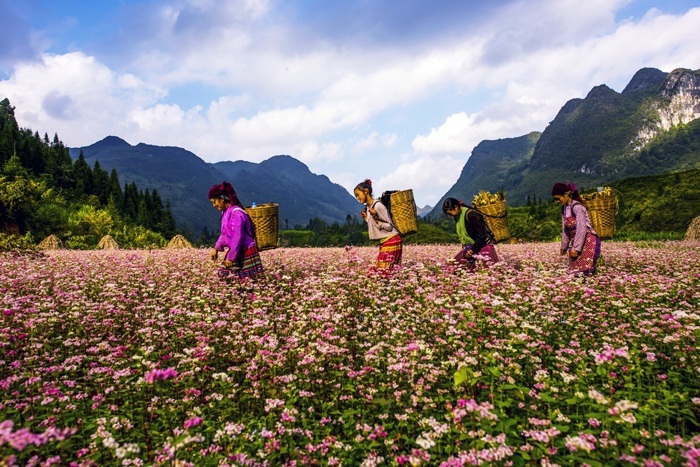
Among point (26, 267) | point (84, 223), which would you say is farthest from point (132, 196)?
point (26, 267)

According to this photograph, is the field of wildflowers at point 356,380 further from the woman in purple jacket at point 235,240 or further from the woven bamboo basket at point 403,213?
the woven bamboo basket at point 403,213

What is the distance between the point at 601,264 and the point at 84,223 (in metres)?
32.7

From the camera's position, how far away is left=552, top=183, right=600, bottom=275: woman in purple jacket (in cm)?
825

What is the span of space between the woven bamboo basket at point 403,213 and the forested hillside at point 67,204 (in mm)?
14006

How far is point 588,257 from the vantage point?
8273 millimetres

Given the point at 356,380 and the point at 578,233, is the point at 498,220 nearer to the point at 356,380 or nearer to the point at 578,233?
the point at 578,233

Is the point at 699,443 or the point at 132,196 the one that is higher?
the point at 132,196

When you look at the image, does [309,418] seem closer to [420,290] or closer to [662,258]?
[420,290]

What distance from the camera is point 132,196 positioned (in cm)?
7062

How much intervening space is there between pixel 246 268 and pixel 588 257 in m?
7.02

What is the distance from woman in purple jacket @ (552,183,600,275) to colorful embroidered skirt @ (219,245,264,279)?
252 inches

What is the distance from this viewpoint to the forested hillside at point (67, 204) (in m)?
22.9

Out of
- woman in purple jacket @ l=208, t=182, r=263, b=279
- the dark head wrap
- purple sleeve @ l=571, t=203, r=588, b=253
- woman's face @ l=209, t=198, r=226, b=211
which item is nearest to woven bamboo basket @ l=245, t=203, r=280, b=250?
the dark head wrap

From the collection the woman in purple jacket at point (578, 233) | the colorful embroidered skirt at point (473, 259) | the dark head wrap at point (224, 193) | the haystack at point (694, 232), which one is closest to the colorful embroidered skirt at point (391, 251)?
the colorful embroidered skirt at point (473, 259)
